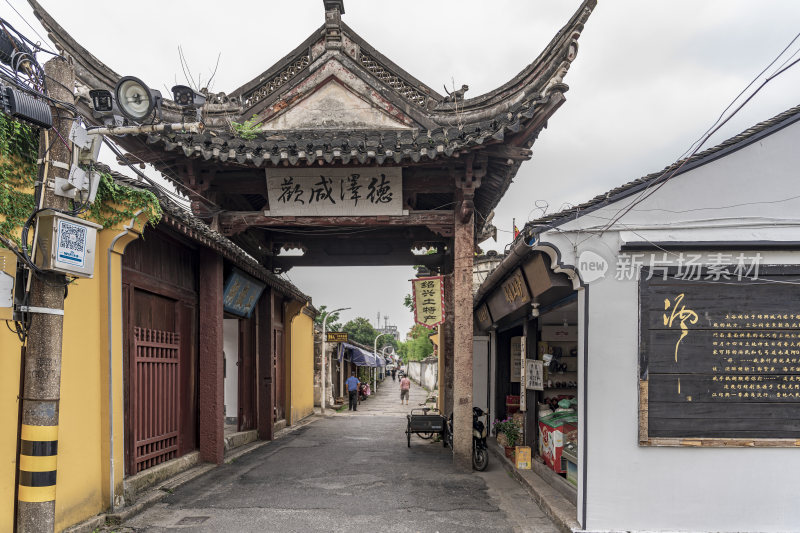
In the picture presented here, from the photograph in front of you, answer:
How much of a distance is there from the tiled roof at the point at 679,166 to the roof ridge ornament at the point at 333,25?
7.77 metres

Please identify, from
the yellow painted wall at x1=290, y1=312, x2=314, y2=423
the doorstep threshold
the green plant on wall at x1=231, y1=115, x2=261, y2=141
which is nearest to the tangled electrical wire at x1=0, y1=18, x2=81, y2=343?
the doorstep threshold

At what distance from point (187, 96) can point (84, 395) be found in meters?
3.23

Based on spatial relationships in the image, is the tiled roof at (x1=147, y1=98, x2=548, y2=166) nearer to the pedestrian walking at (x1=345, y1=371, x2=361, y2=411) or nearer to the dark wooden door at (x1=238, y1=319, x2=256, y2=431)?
the dark wooden door at (x1=238, y1=319, x2=256, y2=431)

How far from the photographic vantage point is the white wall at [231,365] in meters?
15.1

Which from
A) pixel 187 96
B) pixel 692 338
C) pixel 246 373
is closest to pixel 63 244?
pixel 187 96

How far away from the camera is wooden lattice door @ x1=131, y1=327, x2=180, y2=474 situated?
8.05 m

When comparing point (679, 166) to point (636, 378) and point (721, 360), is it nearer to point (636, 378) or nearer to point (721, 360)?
point (721, 360)

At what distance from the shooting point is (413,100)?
42.3 ft

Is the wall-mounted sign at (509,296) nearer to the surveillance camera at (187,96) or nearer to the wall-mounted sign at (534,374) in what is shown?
the wall-mounted sign at (534,374)

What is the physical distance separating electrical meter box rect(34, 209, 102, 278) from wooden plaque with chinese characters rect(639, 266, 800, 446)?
16.8 ft

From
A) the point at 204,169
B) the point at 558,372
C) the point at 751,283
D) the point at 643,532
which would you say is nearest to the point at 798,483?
the point at 643,532

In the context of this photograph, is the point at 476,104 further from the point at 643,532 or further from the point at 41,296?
the point at 41,296

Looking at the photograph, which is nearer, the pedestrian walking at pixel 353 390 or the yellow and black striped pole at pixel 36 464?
the yellow and black striped pole at pixel 36 464

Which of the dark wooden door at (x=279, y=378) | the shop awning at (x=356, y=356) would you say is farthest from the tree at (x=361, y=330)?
the dark wooden door at (x=279, y=378)
